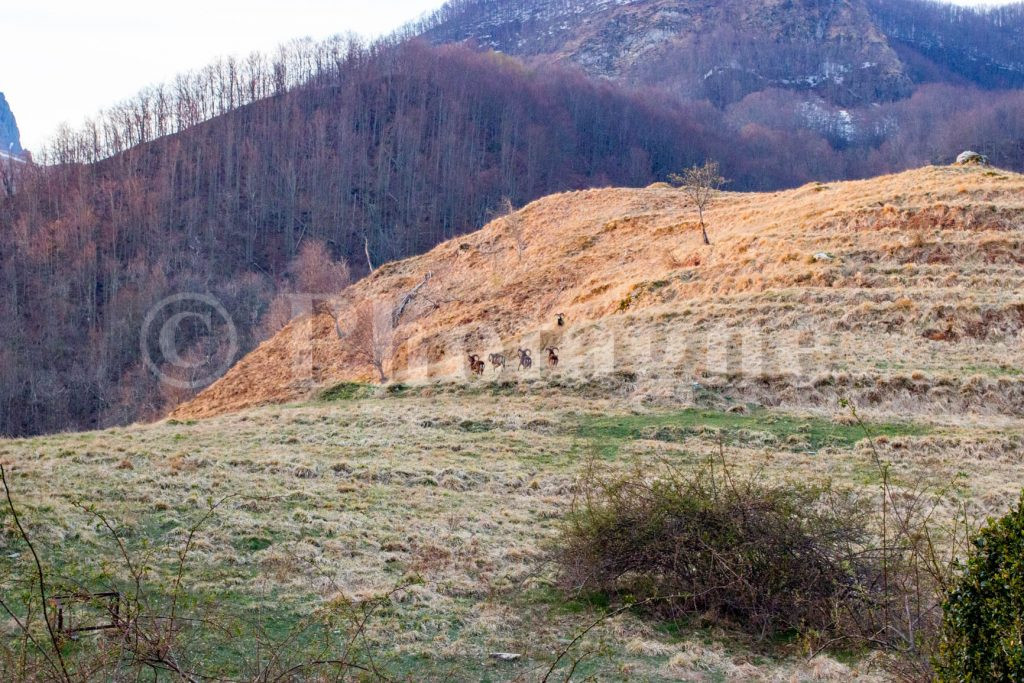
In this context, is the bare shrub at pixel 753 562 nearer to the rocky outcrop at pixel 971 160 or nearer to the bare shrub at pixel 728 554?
the bare shrub at pixel 728 554

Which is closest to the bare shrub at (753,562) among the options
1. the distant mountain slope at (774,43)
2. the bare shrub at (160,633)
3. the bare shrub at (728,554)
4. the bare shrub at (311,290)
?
the bare shrub at (728,554)

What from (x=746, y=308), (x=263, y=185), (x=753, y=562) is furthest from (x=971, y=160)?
(x=263, y=185)

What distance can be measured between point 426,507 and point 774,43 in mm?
185214

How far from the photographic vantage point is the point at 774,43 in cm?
17262

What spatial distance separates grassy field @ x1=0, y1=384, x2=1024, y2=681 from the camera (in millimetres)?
6238

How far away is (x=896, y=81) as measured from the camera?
155m

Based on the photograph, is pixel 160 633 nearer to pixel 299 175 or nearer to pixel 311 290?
pixel 311 290

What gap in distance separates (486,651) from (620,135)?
11442 centimetres

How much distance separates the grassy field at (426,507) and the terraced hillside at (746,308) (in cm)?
182

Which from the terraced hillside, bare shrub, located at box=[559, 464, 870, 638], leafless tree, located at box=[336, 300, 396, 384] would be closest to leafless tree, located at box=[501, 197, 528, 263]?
the terraced hillside

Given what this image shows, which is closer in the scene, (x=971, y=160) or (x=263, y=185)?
(x=971, y=160)

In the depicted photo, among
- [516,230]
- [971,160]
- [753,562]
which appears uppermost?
[971,160]

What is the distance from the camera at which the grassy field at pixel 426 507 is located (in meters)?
6.24

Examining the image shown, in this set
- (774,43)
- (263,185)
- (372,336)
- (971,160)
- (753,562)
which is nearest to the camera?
(753,562)
